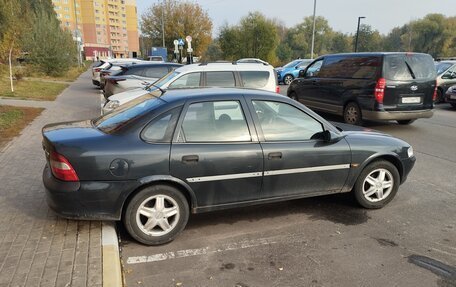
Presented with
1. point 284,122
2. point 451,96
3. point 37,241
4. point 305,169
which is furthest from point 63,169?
point 451,96

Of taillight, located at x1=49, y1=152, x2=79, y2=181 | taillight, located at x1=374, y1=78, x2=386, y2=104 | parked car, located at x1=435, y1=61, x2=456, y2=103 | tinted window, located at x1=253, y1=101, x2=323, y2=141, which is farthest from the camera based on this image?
parked car, located at x1=435, y1=61, x2=456, y2=103

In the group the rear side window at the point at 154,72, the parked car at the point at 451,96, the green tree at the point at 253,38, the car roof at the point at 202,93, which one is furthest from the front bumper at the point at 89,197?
the green tree at the point at 253,38

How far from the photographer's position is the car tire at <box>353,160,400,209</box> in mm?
4711

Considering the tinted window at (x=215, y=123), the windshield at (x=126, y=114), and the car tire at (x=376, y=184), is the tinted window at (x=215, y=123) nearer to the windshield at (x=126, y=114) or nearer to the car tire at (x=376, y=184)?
the windshield at (x=126, y=114)

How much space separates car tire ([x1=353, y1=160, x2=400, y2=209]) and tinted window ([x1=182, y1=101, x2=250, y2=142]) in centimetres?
168

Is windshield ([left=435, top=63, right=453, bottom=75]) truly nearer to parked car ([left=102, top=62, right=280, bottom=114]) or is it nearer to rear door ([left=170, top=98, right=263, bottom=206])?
parked car ([left=102, top=62, right=280, bottom=114])

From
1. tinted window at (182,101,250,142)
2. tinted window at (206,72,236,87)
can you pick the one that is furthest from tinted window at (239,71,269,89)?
tinted window at (182,101,250,142)

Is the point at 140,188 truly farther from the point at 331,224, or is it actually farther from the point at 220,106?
the point at 331,224

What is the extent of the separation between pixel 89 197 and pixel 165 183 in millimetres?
723

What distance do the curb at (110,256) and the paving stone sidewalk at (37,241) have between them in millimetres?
49

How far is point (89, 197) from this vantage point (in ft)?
11.8

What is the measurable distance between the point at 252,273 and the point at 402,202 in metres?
2.74

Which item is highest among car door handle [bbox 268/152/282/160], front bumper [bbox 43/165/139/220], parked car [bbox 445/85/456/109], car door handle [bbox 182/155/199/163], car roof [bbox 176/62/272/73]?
car roof [bbox 176/62/272/73]

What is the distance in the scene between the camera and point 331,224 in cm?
442
